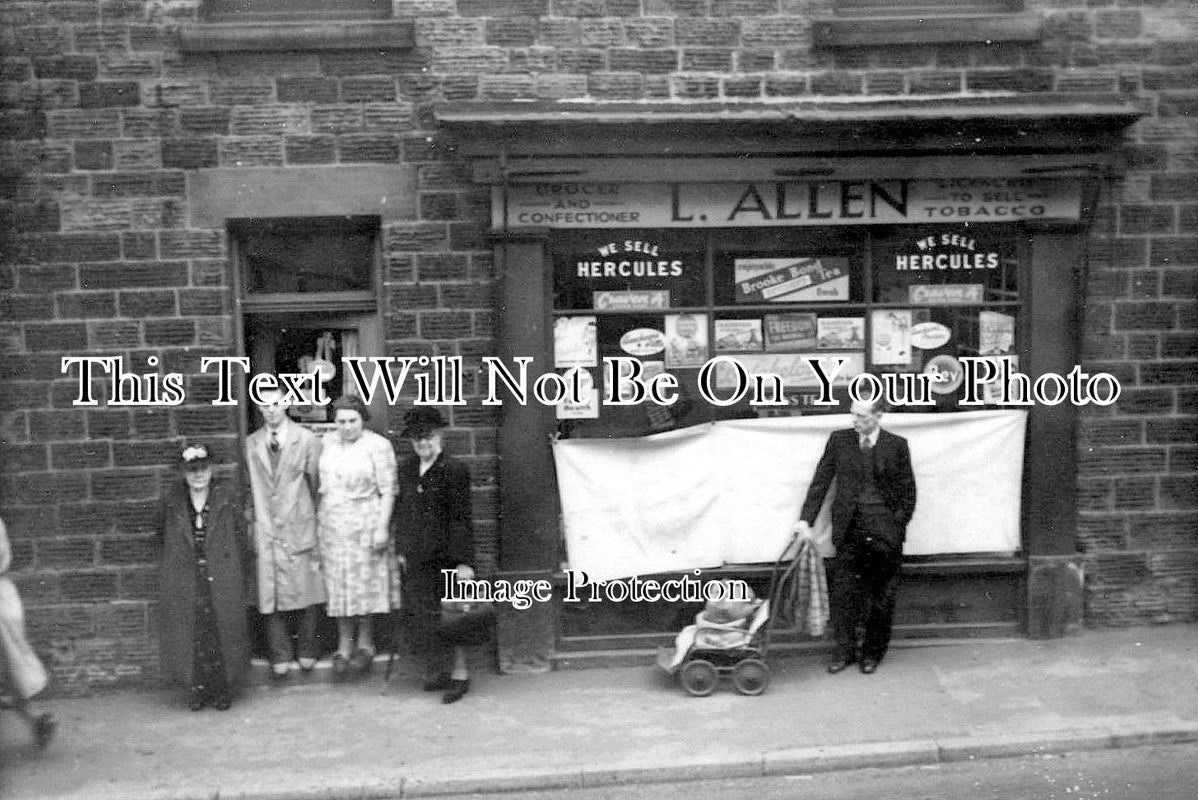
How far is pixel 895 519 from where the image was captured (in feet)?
31.2

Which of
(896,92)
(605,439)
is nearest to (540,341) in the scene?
(605,439)

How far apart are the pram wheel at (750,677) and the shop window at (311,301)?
3101 millimetres

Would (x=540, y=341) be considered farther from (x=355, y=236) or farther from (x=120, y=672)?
(x=120, y=672)

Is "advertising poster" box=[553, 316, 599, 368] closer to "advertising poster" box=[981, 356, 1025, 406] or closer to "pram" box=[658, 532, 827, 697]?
"pram" box=[658, 532, 827, 697]

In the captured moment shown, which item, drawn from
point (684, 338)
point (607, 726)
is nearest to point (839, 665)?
point (607, 726)

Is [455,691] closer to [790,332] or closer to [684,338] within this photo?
[684,338]

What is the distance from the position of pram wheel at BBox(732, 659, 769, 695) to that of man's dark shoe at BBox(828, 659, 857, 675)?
0.70m

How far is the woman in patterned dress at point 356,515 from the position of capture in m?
9.52

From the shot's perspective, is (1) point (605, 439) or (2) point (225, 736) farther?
(1) point (605, 439)

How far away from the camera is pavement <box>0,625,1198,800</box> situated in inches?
311

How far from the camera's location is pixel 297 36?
9578mm

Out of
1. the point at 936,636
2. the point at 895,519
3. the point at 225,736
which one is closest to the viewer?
the point at 225,736

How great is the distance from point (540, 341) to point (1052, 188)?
380cm

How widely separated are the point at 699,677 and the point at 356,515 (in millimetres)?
2558
